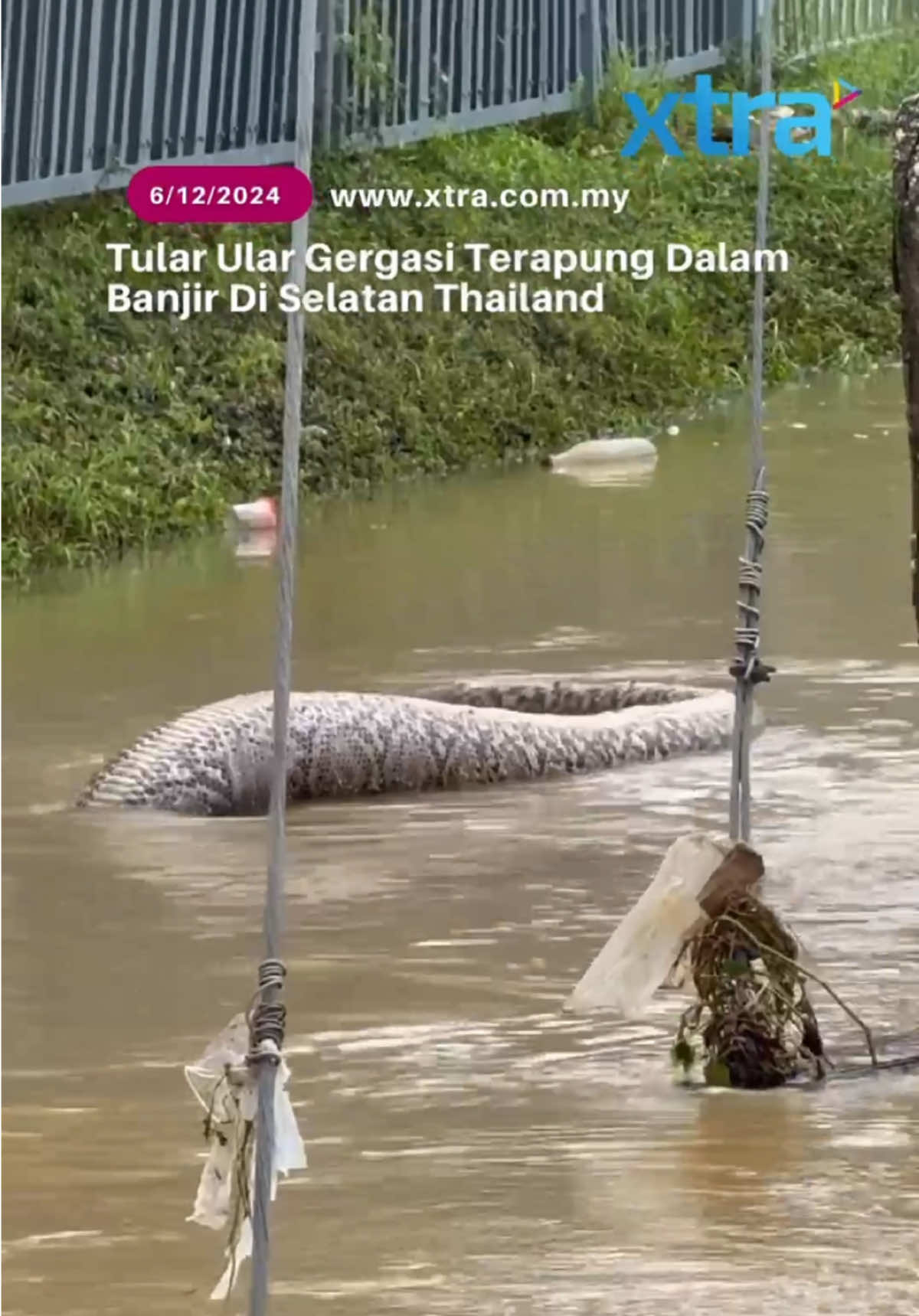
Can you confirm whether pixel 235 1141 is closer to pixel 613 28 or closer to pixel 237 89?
pixel 237 89

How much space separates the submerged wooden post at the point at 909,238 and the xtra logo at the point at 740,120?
11.0m

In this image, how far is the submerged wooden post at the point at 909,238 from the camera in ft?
12.6

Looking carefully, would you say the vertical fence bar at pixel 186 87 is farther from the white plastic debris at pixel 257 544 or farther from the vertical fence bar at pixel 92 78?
the white plastic debris at pixel 257 544

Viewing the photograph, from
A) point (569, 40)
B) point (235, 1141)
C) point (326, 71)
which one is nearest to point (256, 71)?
point (326, 71)

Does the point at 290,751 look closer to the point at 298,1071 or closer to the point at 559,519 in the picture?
the point at 298,1071

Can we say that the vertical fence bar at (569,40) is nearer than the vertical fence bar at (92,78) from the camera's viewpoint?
No

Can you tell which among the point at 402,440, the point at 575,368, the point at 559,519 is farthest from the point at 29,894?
the point at 575,368

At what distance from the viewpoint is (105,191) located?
11.7 meters

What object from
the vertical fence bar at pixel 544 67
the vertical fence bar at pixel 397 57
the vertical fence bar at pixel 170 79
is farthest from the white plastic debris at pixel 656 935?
the vertical fence bar at pixel 544 67

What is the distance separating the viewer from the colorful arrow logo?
1595cm

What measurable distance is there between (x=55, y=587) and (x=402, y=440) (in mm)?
2533

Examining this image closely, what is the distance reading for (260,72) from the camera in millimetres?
12164

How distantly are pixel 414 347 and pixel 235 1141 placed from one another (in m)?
8.91

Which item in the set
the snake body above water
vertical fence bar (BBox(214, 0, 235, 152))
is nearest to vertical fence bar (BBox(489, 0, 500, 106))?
vertical fence bar (BBox(214, 0, 235, 152))
